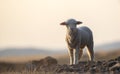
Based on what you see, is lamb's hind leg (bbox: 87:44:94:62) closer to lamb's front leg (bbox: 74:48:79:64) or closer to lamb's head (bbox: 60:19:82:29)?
lamb's front leg (bbox: 74:48:79:64)

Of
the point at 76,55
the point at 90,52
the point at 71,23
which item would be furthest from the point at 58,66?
the point at 90,52

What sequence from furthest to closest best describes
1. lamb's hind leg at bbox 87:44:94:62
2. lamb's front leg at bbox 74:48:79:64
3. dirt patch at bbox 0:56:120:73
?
lamb's hind leg at bbox 87:44:94:62
lamb's front leg at bbox 74:48:79:64
dirt patch at bbox 0:56:120:73

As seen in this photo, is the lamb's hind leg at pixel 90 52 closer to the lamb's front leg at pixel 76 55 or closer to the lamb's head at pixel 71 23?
the lamb's front leg at pixel 76 55

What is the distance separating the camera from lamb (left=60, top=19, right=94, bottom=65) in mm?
17786

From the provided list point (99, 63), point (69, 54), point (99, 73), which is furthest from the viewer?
point (69, 54)

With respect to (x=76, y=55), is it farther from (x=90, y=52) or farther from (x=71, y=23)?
(x=90, y=52)

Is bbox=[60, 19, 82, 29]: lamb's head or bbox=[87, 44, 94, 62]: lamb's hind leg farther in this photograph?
bbox=[87, 44, 94, 62]: lamb's hind leg

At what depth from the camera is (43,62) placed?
18781mm

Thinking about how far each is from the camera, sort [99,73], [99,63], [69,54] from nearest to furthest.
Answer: [99,73], [99,63], [69,54]

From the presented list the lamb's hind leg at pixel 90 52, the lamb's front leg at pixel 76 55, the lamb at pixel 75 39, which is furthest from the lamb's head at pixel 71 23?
the lamb's hind leg at pixel 90 52

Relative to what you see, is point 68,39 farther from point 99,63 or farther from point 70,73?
point 70,73

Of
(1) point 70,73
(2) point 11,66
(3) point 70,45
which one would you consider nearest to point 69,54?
(3) point 70,45

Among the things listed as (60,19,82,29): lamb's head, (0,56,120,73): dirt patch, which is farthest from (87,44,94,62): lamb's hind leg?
(60,19,82,29): lamb's head

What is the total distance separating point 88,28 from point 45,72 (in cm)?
349
